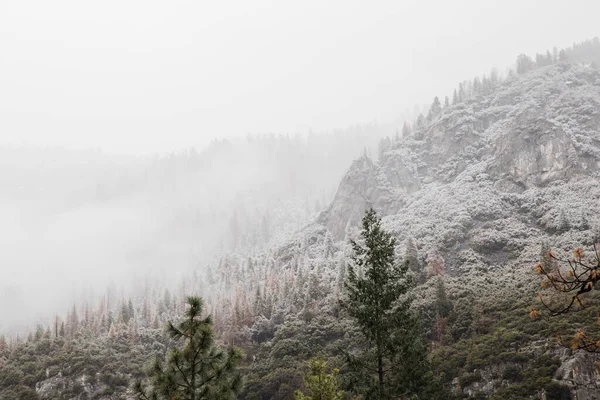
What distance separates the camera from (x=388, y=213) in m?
174

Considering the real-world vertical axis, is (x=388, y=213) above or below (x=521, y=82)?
below

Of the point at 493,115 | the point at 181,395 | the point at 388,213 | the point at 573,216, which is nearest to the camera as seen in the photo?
the point at 181,395

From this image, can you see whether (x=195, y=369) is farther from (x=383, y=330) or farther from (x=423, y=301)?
(x=423, y=301)

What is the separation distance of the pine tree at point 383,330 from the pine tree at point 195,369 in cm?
1014

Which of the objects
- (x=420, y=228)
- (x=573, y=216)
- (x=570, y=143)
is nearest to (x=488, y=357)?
(x=573, y=216)

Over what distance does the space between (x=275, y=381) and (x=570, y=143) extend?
118774 millimetres

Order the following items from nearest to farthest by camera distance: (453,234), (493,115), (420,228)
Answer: (453,234), (420,228), (493,115)

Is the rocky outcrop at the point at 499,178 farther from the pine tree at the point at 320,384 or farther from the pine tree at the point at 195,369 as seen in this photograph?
the pine tree at the point at 195,369

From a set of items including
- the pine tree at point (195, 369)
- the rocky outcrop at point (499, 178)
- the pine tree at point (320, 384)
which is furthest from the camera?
the rocky outcrop at point (499, 178)

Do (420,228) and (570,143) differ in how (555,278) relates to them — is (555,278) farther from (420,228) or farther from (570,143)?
(570,143)

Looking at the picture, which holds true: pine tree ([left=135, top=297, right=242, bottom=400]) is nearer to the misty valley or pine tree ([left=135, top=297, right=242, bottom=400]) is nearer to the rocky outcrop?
the misty valley

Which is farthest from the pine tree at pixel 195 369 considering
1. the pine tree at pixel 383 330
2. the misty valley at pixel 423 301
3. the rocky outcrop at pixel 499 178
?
the rocky outcrop at pixel 499 178

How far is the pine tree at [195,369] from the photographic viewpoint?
14.7 m

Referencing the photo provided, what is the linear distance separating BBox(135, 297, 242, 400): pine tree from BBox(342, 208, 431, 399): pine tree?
10144mm
